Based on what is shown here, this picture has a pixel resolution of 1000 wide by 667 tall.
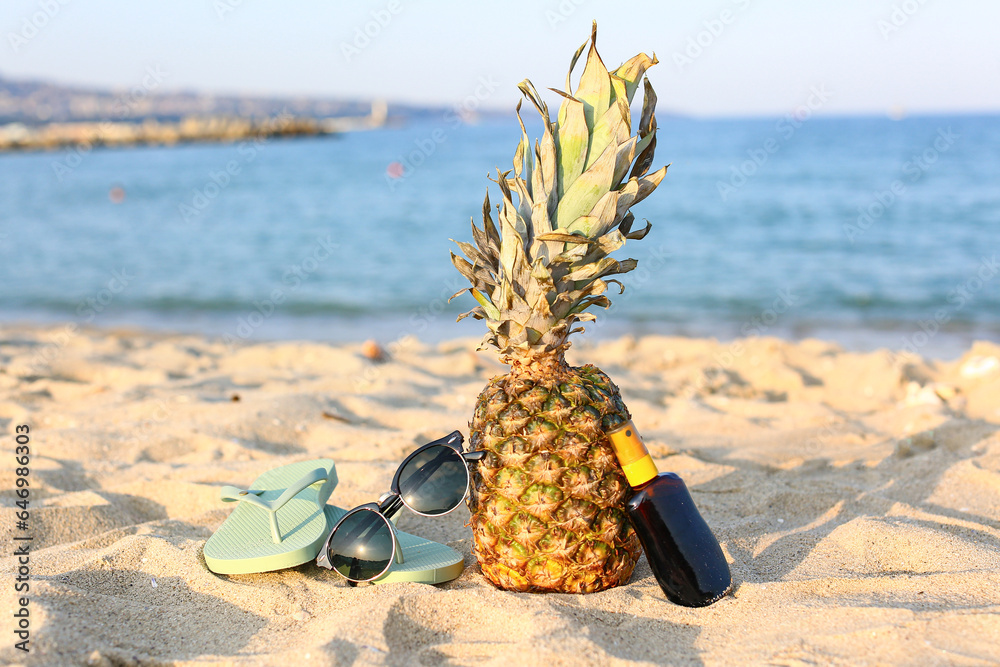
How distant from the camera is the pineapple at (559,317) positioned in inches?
87.0

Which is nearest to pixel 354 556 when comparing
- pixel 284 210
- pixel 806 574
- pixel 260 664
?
pixel 260 664

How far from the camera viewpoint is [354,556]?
2449 millimetres

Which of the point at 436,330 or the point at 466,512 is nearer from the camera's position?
the point at 466,512

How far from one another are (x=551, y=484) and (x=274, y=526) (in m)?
1.07

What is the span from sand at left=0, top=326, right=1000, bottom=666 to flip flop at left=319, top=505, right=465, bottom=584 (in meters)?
0.10

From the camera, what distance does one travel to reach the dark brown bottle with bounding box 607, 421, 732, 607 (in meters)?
2.25

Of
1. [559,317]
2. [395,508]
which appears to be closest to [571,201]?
[559,317]

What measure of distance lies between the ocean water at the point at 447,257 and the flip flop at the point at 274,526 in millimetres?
6522

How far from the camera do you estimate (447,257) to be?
46.7ft

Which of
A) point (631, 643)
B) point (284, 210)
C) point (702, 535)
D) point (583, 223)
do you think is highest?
point (583, 223)

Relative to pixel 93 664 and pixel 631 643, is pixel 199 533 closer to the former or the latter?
pixel 93 664

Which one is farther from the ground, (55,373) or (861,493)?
(861,493)

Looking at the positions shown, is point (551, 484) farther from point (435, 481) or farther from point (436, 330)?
point (436, 330)

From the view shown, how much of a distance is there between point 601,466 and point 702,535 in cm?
41
